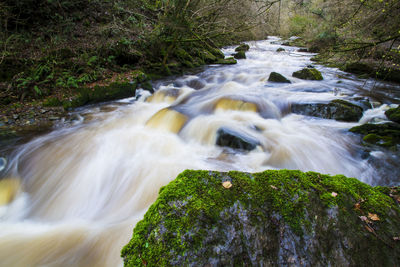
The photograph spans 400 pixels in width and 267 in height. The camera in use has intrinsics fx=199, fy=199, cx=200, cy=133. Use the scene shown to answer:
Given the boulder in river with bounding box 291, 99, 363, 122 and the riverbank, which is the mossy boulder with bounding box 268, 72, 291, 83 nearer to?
the riverbank

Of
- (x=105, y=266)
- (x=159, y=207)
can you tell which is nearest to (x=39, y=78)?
(x=105, y=266)

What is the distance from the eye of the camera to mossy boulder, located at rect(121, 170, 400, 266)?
1.37 m

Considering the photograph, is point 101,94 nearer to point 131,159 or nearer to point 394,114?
point 131,159

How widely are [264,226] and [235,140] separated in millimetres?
3129

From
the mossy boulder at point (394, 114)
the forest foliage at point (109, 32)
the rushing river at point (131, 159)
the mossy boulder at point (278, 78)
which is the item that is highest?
the forest foliage at point (109, 32)

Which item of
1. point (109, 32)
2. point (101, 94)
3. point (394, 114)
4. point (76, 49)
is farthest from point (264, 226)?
point (109, 32)

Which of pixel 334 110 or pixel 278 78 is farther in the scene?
pixel 278 78

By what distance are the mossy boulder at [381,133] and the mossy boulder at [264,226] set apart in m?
3.89

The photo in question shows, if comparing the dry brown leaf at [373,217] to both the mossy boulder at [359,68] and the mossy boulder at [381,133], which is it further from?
the mossy boulder at [359,68]

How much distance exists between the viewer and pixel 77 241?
102 inches

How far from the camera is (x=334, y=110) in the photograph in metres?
6.09

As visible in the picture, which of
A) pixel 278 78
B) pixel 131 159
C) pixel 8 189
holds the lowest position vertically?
pixel 131 159

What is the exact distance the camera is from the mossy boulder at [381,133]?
466 cm

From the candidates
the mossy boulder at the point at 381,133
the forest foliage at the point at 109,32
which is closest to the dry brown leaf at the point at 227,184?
the forest foliage at the point at 109,32
